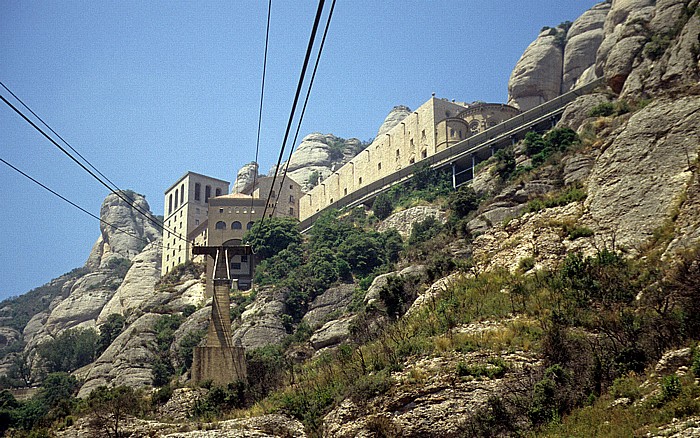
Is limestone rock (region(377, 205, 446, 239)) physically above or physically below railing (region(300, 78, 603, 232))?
below

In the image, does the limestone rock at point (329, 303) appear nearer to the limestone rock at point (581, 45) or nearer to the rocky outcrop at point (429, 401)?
the rocky outcrop at point (429, 401)

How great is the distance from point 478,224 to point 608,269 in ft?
40.0

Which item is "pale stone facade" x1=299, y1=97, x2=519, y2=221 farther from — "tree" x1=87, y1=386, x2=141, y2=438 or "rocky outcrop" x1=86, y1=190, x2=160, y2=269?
"rocky outcrop" x1=86, y1=190, x2=160, y2=269

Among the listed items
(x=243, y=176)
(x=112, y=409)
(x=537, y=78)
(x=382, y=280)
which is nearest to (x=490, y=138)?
(x=382, y=280)

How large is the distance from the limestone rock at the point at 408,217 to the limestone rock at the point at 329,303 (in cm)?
813

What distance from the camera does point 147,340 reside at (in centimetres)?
5938

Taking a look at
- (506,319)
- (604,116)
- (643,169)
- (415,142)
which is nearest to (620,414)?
(506,319)

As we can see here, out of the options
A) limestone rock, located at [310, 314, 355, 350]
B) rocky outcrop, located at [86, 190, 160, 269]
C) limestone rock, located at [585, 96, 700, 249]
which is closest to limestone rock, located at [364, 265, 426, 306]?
limestone rock, located at [310, 314, 355, 350]

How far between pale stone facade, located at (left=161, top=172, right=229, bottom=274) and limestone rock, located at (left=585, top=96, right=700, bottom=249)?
217 feet

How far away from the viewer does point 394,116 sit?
15088 cm

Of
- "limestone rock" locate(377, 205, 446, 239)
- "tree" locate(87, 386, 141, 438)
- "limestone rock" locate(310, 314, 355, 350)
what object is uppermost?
"limestone rock" locate(377, 205, 446, 239)

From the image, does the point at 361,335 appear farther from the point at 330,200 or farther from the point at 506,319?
the point at 330,200

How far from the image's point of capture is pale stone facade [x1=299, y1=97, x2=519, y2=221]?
7094 cm

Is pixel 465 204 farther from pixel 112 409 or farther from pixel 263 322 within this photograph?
pixel 112 409
